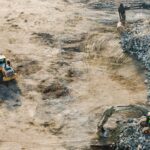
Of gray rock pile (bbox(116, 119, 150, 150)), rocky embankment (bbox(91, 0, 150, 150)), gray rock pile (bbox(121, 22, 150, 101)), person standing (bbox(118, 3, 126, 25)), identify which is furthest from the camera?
person standing (bbox(118, 3, 126, 25))

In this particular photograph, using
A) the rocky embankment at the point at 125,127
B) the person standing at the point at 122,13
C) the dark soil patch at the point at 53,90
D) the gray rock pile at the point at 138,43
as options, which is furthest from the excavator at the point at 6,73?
the person standing at the point at 122,13

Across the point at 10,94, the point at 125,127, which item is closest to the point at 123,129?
the point at 125,127

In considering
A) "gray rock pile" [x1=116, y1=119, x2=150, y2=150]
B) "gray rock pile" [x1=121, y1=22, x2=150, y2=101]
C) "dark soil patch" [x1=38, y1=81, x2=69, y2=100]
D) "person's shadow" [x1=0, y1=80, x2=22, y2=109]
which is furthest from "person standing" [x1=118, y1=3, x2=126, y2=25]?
"gray rock pile" [x1=116, y1=119, x2=150, y2=150]

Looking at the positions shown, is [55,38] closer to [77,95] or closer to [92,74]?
[92,74]

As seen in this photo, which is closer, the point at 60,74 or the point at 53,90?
the point at 53,90

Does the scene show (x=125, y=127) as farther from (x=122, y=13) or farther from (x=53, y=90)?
(x=122, y=13)

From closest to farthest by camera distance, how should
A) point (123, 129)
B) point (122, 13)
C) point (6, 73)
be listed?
point (123, 129)
point (6, 73)
point (122, 13)

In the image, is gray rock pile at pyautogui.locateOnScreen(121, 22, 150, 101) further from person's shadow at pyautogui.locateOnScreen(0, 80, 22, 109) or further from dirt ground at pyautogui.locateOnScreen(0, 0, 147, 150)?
person's shadow at pyautogui.locateOnScreen(0, 80, 22, 109)
